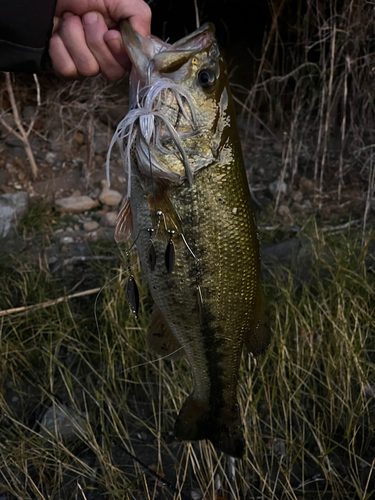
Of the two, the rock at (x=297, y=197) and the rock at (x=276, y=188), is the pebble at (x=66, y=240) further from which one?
the rock at (x=297, y=197)

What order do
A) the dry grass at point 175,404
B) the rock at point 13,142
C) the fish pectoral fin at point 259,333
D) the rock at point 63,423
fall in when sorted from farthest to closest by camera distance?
the rock at point 13,142 < the rock at point 63,423 < the dry grass at point 175,404 < the fish pectoral fin at point 259,333

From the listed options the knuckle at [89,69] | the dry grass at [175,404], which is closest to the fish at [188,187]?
the knuckle at [89,69]

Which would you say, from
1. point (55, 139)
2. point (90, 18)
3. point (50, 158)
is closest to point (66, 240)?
point (50, 158)

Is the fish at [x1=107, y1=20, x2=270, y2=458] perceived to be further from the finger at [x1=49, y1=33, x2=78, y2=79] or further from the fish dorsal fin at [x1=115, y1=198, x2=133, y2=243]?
the finger at [x1=49, y1=33, x2=78, y2=79]

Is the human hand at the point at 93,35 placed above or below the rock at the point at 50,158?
above

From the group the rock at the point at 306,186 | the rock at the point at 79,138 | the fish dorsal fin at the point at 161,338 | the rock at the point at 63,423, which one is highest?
the fish dorsal fin at the point at 161,338

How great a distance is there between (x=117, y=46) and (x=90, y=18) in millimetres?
164

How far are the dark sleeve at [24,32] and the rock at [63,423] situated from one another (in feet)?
5.17

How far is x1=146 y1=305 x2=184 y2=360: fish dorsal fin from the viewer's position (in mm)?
1406

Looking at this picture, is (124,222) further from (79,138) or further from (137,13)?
(79,138)

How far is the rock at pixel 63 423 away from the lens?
213 centimetres

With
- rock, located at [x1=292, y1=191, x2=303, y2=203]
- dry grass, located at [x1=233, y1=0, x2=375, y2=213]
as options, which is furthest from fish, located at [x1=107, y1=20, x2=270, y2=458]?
rock, located at [x1=292, y1=191, x2=303, y2=203]

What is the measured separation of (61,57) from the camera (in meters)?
1.50

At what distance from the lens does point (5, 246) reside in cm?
367
